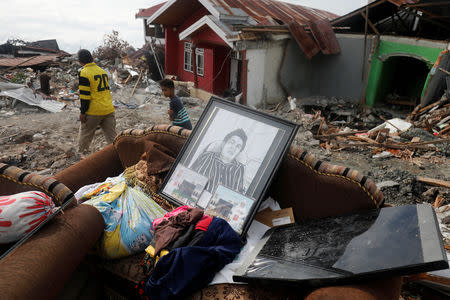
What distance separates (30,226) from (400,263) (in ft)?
7.05

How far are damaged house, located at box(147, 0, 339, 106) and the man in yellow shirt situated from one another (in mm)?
5555

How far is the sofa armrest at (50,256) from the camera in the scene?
1.64m

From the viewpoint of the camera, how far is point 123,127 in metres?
7.79

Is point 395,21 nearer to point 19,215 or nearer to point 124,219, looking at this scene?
point 124,219

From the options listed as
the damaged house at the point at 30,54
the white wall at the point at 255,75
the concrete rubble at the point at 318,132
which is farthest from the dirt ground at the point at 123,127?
the damaged house at the point at 30,54

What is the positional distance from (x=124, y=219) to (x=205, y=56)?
1047cm

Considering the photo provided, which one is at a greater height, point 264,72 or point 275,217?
point 264,72

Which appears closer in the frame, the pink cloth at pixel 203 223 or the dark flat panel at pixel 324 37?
the pink cloth at pixel 203 223

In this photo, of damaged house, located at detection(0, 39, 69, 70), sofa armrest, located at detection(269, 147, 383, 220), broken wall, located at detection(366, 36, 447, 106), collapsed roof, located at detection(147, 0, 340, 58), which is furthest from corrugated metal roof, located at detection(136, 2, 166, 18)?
sofa armrest, located at detection(269, 147, 383, 220)

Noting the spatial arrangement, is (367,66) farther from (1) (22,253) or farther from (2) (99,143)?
(1) (22,253)

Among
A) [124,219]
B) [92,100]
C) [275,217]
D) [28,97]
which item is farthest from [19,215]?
[28,97]

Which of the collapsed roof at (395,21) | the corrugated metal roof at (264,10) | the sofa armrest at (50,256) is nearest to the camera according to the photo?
the sofa armrest at (50,256)

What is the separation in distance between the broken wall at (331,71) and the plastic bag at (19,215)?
11.2 meters

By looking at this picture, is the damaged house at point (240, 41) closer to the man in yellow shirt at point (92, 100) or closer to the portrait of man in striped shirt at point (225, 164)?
the man in yellow shirt at point (92, 100)
